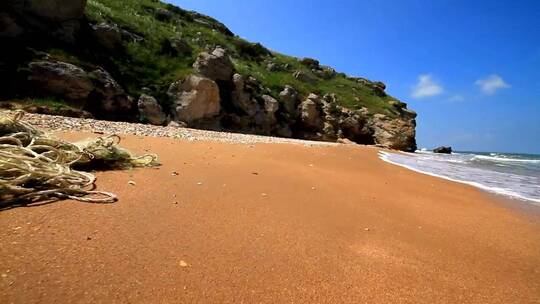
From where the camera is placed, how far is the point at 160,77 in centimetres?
1797

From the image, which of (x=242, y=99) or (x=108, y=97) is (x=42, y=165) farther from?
(x=242, y=99)

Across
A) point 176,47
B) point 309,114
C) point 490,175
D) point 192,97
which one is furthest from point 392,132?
point 176,47

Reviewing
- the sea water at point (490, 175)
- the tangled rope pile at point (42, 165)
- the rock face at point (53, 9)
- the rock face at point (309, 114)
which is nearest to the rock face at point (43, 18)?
the rock face at point (53, 9)

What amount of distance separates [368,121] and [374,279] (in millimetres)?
31840

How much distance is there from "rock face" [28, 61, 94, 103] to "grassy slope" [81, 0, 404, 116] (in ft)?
9.76

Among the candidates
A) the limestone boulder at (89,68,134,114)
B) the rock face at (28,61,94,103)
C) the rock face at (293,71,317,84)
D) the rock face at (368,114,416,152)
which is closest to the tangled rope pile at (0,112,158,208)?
the rock face at (28,61,94,103)

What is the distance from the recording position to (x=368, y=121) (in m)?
32.3

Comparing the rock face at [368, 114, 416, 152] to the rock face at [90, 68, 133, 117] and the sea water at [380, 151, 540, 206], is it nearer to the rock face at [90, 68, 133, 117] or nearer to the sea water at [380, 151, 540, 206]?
the sea water at [380, 151, 540, 206]

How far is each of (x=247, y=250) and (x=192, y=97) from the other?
16505 mm

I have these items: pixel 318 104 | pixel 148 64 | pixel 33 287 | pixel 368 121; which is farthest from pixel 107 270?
pixel 368 121

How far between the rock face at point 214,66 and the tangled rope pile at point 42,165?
16.9 m

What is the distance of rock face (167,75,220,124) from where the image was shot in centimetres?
1753

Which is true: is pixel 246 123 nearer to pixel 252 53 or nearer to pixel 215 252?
pixel 252 53

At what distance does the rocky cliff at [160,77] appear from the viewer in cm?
1256
